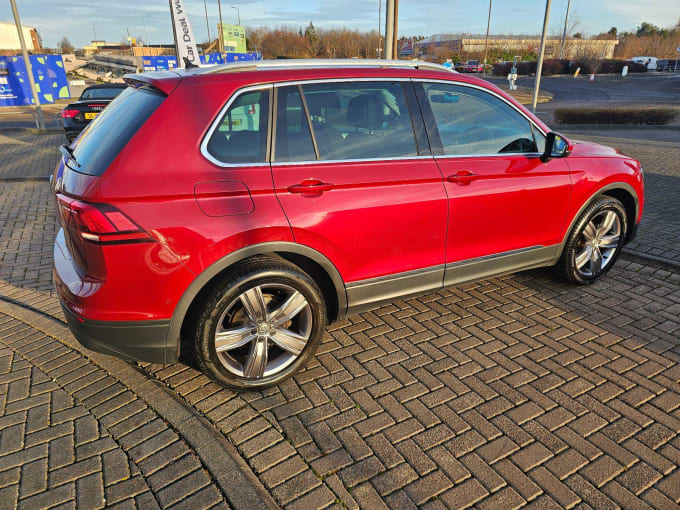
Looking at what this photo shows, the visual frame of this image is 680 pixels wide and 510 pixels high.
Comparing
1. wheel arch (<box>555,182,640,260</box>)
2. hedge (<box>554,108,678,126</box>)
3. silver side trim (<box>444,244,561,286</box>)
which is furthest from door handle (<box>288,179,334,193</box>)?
hedge (<box>554,108,678,126</box>)

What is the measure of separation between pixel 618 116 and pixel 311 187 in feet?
59.5

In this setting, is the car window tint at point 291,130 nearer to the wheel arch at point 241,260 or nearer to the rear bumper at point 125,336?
the wheel arch at point 241,260

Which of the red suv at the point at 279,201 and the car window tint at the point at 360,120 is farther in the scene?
the car window tint at the point at 360,120

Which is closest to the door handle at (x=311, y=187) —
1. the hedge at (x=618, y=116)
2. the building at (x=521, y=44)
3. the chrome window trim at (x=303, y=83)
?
the chrome window trim at (x=303, y=83)

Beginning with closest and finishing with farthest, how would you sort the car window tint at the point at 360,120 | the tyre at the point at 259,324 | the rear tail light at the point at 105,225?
the rear tail light at the point at 105,225
the tyre at the point at 259,324
the car window tint at the point at 360,120

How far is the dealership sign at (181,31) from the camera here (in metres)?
9.20

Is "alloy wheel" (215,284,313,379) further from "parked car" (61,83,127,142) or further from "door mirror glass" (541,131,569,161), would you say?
"parked car" (61,83,127,142)

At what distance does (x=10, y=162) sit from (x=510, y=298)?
12.0m

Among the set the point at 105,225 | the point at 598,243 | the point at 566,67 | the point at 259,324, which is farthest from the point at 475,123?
the point at 566,67

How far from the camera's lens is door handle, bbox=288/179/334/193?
9.43 feet

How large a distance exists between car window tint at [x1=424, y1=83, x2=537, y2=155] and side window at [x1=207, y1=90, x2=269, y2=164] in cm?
122

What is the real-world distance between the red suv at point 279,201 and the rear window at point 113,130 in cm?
2

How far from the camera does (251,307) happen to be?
292cm

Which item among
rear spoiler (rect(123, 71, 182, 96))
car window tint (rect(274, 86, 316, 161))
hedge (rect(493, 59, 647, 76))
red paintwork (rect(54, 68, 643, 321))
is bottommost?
hedge (rect(493, 59, 647, 76))
